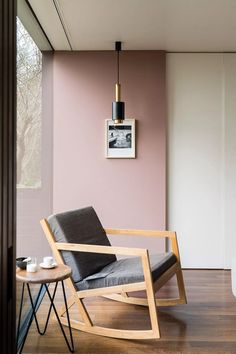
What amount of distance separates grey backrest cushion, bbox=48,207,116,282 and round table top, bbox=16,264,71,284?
0.90 feet

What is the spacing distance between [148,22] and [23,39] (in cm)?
112

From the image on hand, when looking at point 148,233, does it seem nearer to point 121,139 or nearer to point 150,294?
point 150,294

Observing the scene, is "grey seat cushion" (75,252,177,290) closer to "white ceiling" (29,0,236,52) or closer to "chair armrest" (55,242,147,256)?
"chair armrest" (55,242,147,256)

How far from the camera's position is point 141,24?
3246mm

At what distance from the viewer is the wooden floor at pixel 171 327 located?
7.52 feet

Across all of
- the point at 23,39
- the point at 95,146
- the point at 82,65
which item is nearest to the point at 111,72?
the point at 82,65

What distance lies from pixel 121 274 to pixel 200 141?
2063 millimetres

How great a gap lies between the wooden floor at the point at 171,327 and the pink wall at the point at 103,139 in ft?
3.43

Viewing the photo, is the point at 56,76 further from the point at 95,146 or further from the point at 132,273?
the point at 132,273

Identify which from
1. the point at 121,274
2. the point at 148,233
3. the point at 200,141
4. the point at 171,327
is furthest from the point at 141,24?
the point at 171,327

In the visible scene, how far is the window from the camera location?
2629 millimetres

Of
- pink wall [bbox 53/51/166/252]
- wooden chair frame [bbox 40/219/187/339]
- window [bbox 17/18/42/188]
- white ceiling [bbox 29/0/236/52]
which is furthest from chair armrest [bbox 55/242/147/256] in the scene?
white ceiling [bbox 29/0/236/52]

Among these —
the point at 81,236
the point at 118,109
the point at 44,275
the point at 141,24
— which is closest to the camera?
the point at 44,275

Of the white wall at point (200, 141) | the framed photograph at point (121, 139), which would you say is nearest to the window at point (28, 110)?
the framed photograph at point (121, 139)
